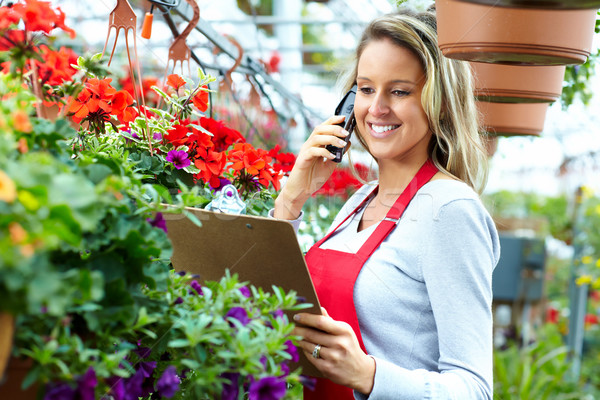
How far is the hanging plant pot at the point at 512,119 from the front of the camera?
1.86m

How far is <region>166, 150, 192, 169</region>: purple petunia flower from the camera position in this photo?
1.14 metres

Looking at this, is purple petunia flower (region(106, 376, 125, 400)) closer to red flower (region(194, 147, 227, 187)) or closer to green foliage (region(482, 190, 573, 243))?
red flower (region(194, 147, 227, 187))

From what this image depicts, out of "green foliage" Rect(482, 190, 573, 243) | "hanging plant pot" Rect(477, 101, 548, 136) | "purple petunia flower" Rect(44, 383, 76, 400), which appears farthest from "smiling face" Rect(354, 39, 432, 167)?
"green foliage" Rect(482, 190, 573, 243)

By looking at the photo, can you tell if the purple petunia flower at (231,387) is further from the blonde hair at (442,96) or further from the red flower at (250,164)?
the blonde hair at (442,96)

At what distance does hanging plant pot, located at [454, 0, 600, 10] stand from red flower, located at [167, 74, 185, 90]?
0.59m

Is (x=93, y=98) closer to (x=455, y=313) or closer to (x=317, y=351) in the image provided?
(x=317, y=351)

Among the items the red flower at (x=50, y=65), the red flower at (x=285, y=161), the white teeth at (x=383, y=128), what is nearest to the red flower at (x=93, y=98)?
the red flower at (x=50, y=65)

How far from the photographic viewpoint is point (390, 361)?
1157 millimetres

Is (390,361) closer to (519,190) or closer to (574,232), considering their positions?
(574,232)

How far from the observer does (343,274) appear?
47.3 inches

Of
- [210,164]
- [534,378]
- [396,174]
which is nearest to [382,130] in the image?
[396,174]

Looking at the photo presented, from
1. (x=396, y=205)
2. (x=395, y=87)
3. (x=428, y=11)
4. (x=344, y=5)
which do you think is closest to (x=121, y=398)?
(x=396, y=205)

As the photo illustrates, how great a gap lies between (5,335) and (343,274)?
763 mm

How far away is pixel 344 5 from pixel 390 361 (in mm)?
A: 3730
